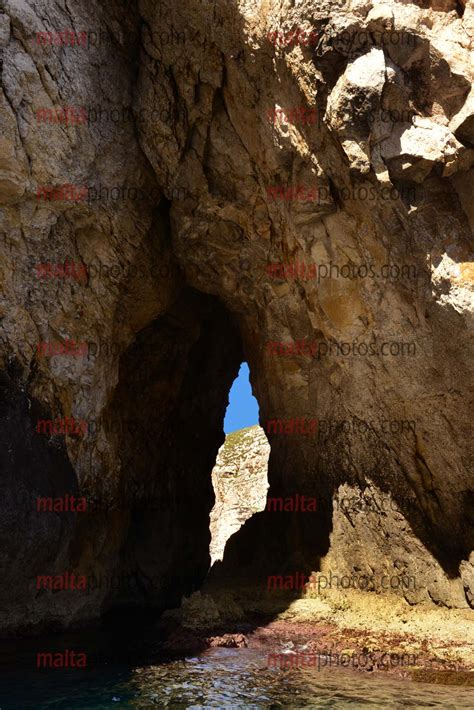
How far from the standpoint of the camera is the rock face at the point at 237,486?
43625 mm

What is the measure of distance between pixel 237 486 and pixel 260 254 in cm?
2959

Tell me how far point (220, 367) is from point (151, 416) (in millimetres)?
4301

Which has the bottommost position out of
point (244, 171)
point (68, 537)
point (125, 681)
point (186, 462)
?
point (125, 681)

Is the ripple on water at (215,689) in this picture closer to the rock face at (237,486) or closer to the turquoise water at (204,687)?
the turquoise water at (204,687)

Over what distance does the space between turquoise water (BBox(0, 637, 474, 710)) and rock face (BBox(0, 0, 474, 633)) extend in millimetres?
3626

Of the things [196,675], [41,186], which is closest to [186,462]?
[41,186]

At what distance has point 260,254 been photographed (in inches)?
718

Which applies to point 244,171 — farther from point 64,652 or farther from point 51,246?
point 64,652

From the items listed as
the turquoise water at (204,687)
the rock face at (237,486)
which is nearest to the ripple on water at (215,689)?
the turquoise water at (204,687)

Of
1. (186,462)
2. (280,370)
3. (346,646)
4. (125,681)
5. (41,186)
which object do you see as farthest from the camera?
(186,462)

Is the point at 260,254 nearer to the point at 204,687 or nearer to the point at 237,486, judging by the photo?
the point at 204,687

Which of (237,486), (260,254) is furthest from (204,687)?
(237,486)

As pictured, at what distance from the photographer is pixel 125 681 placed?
36.7 feet

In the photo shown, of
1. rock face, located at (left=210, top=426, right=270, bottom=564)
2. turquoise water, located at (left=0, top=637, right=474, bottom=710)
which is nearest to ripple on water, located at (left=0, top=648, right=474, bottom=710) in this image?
turquoise water, located at (left=0, top=637, right=474, bottom=710)
